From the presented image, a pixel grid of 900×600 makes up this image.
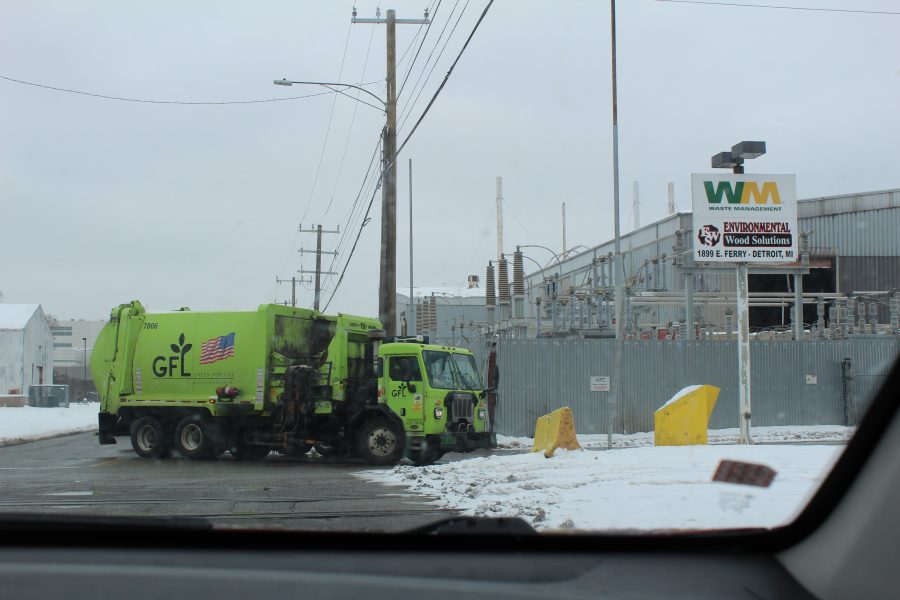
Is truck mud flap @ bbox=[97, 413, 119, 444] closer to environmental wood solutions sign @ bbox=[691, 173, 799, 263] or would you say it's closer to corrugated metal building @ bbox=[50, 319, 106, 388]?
environmental wood solutions sign @ bbox=[691, 173, 799, 263]

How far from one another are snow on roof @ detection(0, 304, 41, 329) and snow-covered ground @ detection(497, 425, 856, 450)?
4618 cm

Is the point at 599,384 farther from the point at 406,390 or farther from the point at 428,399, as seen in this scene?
the point at 406,390

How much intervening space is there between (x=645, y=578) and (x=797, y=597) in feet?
1.73

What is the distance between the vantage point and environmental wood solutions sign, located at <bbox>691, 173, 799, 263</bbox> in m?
20.9

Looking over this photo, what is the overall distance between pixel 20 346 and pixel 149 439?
45439 millimetres

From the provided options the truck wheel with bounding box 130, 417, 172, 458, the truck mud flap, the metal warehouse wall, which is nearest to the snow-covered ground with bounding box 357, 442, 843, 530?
the truck wheel with bounding box 130, 417, 172, 458

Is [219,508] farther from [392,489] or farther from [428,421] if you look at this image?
[428,421]

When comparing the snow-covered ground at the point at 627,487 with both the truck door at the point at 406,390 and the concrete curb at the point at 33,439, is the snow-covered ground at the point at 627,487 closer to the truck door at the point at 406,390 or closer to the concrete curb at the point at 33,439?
the truck door at the point at 406,390

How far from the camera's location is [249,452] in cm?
2009

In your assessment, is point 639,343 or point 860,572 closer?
point 860,572

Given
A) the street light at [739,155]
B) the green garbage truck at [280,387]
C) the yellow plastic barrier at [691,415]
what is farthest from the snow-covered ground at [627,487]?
the street light at [739,155]

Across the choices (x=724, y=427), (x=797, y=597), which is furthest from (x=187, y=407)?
(x=797, y=597)

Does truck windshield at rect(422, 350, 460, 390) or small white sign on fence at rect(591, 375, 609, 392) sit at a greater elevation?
truck windshield at rect(422, 350, 460, 390)

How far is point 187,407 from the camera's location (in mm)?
19969
